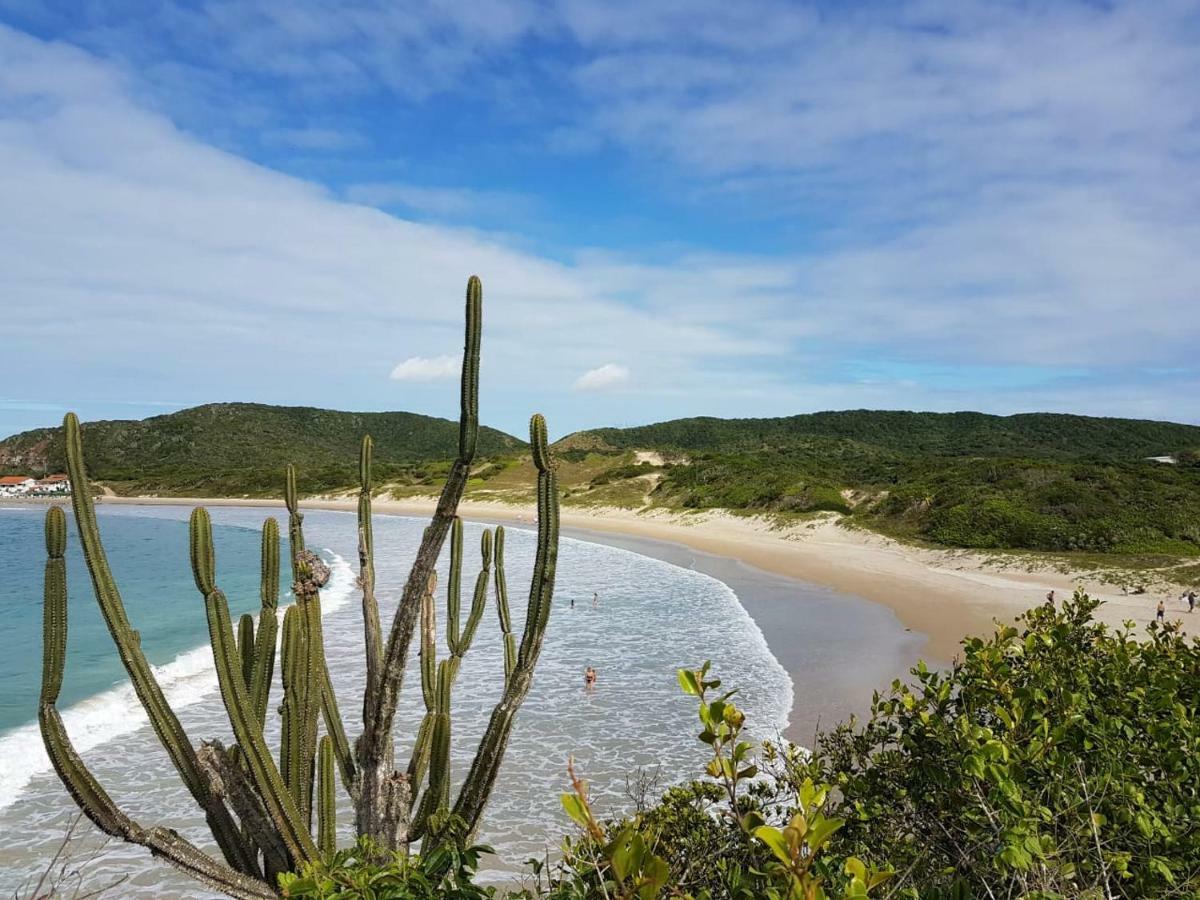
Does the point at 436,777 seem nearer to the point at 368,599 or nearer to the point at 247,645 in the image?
the point at 368,599

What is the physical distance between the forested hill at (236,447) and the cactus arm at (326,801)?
251 ft

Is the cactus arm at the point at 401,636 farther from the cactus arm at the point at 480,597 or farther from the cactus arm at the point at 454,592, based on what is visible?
the cactus arm at the point at 480,597

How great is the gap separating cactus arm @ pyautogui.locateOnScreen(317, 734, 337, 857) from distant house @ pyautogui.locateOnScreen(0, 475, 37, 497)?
114638 mm

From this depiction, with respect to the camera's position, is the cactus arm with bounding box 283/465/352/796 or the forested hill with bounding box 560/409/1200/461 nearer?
the cactus arm with bounding box 283/465/352/796

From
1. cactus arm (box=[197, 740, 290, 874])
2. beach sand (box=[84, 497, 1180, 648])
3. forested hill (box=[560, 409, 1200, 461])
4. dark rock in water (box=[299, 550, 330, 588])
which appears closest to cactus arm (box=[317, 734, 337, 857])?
cactus arm (box=[197, 740, 290, 874])

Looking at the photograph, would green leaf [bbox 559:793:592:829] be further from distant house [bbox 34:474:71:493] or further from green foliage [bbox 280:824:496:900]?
distant house [bbox 34:474:71:493]

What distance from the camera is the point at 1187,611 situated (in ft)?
61.0

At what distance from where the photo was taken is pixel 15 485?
97.9m

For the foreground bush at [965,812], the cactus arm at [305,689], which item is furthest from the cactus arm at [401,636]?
the foreground bush at [965,812]

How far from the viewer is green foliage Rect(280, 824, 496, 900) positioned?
2.32 meters

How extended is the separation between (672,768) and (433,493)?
5981 cm

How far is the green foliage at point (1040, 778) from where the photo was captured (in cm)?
246

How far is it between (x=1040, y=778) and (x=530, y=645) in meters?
2.37

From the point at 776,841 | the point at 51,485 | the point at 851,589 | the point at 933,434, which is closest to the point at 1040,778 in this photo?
the point at 776,841
